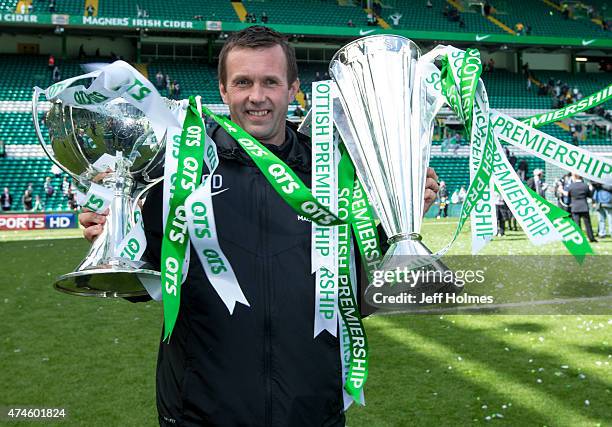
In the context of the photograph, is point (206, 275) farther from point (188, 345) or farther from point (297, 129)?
point (297, 129)

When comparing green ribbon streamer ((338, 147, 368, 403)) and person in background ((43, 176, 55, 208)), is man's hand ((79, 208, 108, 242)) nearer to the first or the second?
green ribbon streamer ((338, 147, 368, 403))

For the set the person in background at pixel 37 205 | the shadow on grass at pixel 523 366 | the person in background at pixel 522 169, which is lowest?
the shadow on grass at pixel 523 366

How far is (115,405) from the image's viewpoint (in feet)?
15.1

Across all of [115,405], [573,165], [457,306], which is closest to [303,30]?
[457,306]

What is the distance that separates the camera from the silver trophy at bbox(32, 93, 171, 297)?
1847mm

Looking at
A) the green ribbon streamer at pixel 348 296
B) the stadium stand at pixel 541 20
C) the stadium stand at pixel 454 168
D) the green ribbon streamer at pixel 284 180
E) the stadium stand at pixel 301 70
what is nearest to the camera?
the green ribbon streamer at pixel 284 180

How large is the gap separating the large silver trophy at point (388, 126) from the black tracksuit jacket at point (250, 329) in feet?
0.92

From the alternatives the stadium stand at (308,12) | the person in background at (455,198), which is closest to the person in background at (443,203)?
the person in background at (455,198)

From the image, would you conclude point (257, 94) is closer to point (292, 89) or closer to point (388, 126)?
point (292, 89)

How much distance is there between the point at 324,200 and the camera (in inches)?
75.6

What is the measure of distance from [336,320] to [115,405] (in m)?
3.08

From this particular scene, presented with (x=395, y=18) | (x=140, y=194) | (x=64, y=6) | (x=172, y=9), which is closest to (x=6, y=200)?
(x=64, y=6)

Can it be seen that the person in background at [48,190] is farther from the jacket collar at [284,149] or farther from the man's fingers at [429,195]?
the man's fingers at [429,195]

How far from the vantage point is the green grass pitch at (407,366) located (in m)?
4.39
